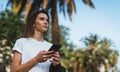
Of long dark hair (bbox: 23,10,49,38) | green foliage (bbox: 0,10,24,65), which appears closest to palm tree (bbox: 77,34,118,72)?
green foliage (bbox: 0,10,24,65)

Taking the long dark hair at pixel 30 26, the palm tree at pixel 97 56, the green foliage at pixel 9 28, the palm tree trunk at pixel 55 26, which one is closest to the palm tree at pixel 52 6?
the palm tree trunk at pixel 55 26

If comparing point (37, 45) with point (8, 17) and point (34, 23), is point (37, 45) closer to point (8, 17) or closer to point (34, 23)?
point (34, 23)

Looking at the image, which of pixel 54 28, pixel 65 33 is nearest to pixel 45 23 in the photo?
pixel 54 28

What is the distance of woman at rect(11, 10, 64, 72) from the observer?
3.64 metres

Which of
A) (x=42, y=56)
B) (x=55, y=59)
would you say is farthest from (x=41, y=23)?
(x=42, y=56)

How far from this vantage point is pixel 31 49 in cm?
389

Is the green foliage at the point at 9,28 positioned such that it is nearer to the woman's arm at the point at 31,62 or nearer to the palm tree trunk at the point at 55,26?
the palm tree trunk at the point at 55,26

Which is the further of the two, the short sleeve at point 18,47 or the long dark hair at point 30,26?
the long dark hair at point 30,26

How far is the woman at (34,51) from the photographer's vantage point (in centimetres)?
364

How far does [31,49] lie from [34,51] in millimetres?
36

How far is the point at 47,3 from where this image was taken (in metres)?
24.9

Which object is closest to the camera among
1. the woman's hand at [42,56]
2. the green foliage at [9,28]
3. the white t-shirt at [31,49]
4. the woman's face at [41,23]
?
the woman's hand at [42,56]

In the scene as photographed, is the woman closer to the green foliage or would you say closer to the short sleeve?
the short sleeve

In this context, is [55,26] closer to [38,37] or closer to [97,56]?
[38,37]
